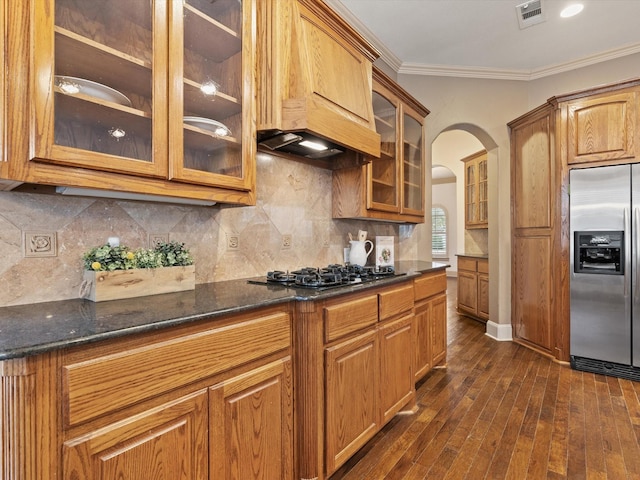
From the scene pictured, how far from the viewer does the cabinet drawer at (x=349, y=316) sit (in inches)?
62.9

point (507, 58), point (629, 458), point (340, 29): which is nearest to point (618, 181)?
point (507, 58)

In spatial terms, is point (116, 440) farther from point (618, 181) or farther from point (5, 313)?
point (618, 181)

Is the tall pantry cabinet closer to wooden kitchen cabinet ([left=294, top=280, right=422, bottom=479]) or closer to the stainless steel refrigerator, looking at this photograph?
the stainless steel refrigerator

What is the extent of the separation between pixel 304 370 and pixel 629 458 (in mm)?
1837

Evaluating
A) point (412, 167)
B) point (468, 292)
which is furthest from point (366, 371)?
point (468, 292)

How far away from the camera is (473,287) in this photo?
15.8 feet

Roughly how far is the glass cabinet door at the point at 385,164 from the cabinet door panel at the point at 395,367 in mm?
924

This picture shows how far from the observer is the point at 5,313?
3.69 feet

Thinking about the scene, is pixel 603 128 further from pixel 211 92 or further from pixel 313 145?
pixel 211 92

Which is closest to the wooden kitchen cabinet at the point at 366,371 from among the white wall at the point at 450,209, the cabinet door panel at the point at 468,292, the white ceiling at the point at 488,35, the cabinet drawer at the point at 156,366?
the cabinet drawer at the point at 156,366

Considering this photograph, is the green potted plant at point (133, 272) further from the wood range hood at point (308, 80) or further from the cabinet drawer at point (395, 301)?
the cabinet drawer at point (395, 301)

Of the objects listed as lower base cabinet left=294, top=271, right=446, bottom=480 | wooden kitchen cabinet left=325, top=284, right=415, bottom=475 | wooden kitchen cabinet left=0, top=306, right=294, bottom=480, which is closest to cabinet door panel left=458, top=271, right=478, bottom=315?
lower base cabinet left=294, top=271, right=446, bottom=480

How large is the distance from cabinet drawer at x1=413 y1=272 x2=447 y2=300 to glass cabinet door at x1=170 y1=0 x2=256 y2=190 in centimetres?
151

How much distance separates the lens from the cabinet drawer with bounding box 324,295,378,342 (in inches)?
62.9
